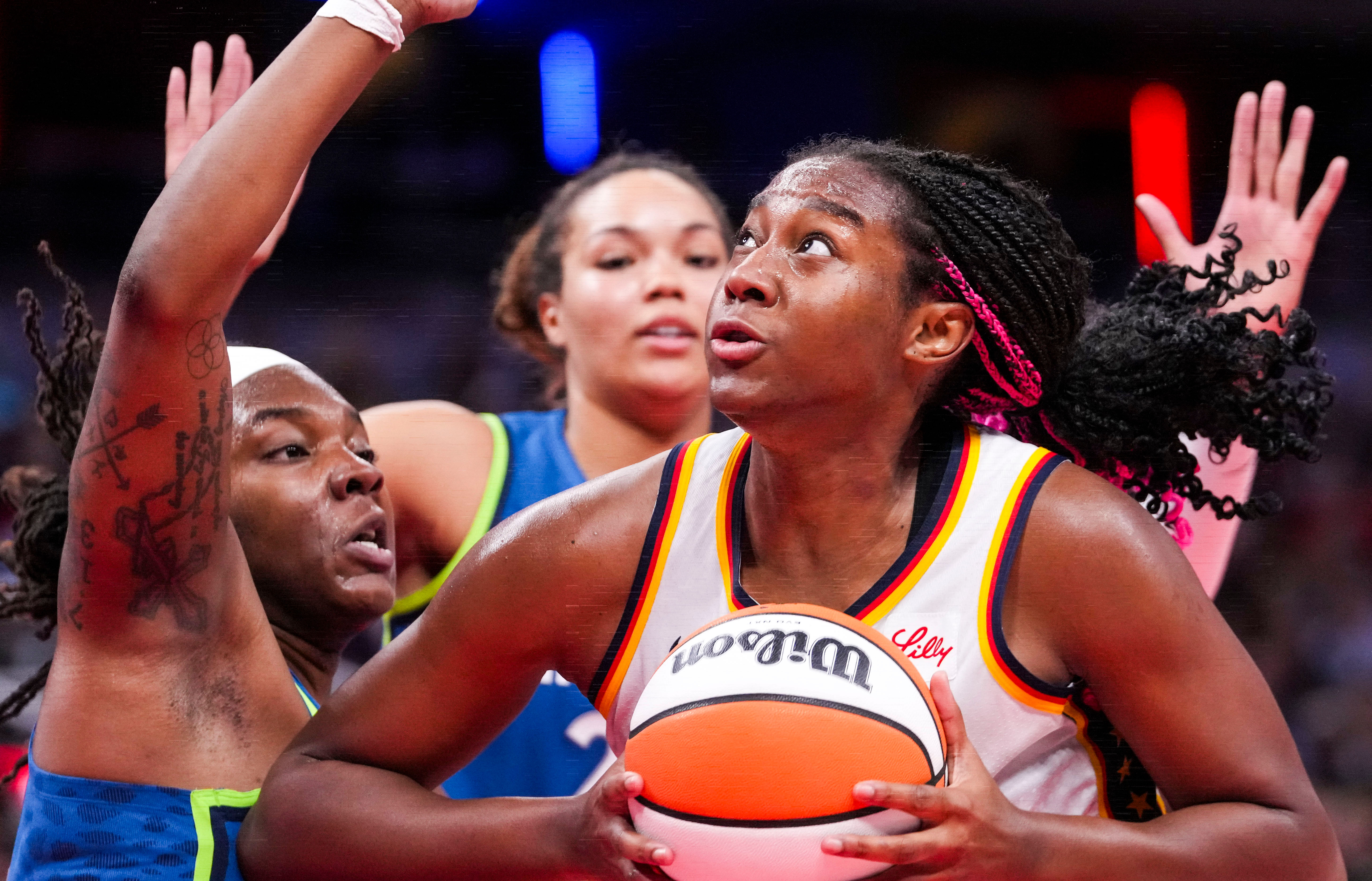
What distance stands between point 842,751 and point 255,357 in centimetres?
129

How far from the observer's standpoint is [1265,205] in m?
2.34

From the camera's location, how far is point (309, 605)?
1.98 metres

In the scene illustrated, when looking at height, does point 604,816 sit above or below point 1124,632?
below

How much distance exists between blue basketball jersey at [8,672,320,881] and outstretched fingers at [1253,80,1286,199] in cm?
213

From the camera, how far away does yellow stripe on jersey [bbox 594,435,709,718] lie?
156cm

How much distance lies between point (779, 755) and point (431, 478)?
4.87 ft

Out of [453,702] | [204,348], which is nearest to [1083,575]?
[453,702]

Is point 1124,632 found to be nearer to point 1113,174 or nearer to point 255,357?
point 255,357

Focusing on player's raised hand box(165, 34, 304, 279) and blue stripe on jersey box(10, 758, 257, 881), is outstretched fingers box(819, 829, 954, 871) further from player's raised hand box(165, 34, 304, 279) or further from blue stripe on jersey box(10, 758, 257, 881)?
player's raised hand box(165, 34, 304, 279)

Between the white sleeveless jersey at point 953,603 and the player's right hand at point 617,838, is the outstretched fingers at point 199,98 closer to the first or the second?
the white sleeveless jersey at point 953,603

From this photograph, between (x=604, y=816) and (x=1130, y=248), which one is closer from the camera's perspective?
(x=604, y=816)

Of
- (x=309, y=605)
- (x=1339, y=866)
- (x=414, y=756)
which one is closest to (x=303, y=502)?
(x=309, y=605)

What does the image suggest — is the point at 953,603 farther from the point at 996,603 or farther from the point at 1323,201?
the point at 1323,201

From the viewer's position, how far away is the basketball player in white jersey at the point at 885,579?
139 centimetres
